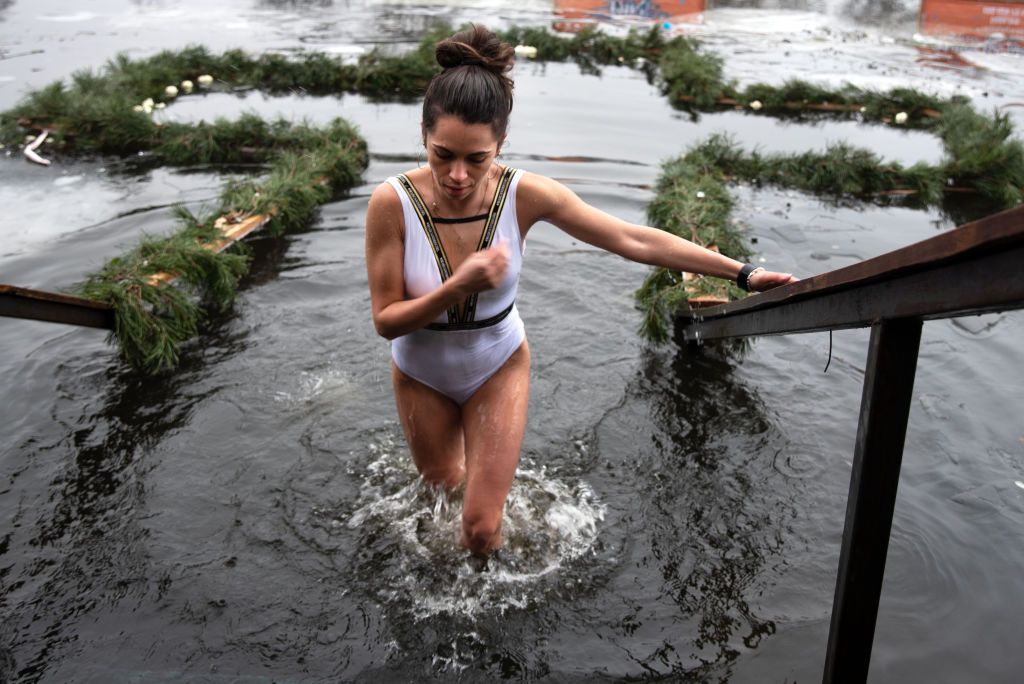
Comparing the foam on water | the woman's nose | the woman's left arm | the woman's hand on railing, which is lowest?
the foam on water

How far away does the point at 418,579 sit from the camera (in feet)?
11.6

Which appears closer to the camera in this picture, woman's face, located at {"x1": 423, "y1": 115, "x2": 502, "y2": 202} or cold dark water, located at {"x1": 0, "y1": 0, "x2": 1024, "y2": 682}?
woman's face, located at {"x1": 423, "y1": 115, "x2": 502, "y2": 202}

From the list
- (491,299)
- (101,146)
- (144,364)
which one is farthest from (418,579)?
(101,146)

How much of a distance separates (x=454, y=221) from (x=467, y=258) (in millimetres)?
245

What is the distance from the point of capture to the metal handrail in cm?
165

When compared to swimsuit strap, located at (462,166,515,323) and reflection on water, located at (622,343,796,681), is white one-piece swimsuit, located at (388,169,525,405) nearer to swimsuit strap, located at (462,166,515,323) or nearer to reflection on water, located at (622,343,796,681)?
swimsuit strap, located at (462,166,515,323)

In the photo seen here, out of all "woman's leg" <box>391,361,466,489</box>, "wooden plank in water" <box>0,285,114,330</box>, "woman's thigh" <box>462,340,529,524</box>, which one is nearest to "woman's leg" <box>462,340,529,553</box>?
"woman's thigh" <box>462,340,529,524</box>

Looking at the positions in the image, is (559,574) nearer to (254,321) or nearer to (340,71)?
(254,321)

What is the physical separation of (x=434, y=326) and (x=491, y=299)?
0.25 meters

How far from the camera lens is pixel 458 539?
147 inches

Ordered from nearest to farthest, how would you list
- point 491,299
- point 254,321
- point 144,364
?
point 491,299
point 144,364
point 254,321

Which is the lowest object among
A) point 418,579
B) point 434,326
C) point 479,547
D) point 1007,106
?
point 418,579

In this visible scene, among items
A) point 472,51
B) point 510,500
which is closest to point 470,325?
point 472,51

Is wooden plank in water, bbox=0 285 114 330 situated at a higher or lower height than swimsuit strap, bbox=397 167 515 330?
lower
